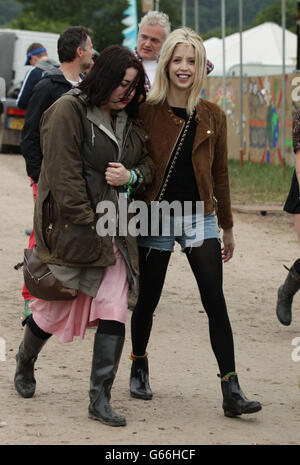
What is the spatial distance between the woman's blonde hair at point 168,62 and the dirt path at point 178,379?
4.84ft

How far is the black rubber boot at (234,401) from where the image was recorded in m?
4.86

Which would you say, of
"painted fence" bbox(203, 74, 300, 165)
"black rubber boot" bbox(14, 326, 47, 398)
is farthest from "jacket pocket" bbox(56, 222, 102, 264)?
"painted fence" bbox(203, 74, 300, 165)

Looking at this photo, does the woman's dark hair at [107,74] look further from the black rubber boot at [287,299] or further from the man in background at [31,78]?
the black rubber boot at [287,299]

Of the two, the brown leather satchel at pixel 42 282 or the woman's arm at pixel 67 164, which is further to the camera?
the brown leather satchel at pixel 42 282

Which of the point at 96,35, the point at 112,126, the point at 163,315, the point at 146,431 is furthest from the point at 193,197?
the point at 96,35

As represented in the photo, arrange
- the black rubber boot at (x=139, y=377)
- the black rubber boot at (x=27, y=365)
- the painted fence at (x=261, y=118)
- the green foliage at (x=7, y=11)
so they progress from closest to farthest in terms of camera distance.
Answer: the black rubber boot at (x=27, y=365) < the black rubber boot at (x=139, y=377) < the painted fence at (x=261, y=118) < the green foliage at (x=7, y=11)

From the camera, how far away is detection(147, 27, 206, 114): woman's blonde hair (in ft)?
16.4

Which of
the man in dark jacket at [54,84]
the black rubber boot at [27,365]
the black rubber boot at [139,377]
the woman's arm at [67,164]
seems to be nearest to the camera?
the woman's arm at [67,164]

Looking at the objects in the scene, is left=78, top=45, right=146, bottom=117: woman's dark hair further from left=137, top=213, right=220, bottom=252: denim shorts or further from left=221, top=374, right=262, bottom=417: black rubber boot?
left=221, top=374, right=262, bottom=417: black rubber boot

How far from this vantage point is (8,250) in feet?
33.1

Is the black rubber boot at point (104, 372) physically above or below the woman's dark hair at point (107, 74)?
below

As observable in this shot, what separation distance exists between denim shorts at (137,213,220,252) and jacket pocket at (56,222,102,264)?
17.1 inches

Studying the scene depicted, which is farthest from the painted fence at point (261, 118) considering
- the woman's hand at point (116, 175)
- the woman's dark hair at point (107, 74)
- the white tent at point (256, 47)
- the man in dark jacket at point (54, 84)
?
the woman's hand at point (116, 175)

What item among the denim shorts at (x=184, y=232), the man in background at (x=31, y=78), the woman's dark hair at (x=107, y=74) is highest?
the woman's dark hair at (x=107, y=74)
